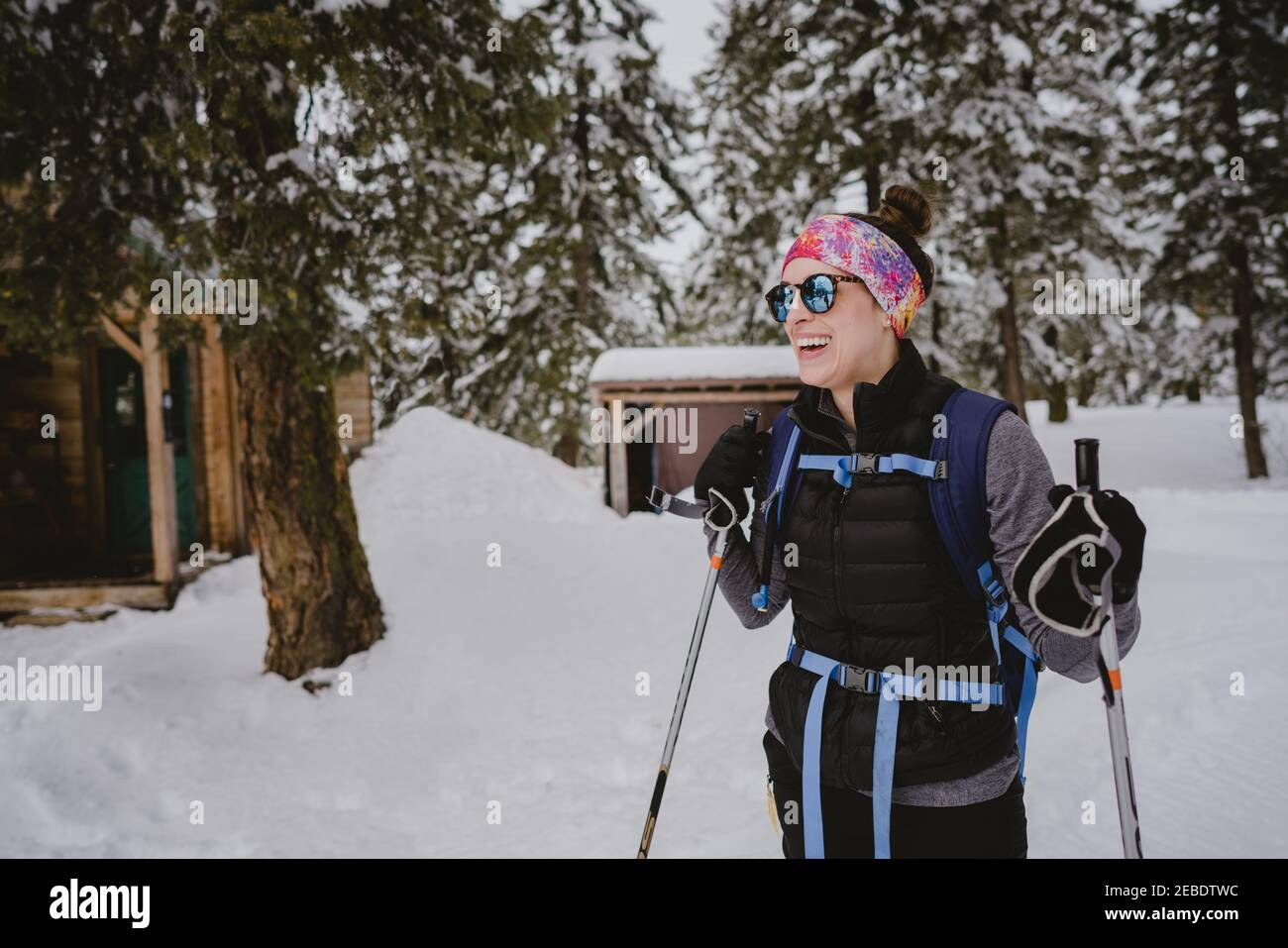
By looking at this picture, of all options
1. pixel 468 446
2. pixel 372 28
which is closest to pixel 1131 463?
pixel 468 446

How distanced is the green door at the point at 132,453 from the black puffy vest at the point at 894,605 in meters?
11.5

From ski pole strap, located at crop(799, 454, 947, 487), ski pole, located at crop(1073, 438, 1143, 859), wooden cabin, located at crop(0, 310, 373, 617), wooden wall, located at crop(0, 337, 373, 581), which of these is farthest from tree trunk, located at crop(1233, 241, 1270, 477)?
wooden cabin, located at crop(0, 310, 373, 617)

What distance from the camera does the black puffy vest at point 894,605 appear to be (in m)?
1.88

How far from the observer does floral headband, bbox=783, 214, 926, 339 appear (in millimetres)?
2057

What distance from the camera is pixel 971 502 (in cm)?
184

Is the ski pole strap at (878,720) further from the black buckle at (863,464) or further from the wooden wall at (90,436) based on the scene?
the wooden wall at (90,436)

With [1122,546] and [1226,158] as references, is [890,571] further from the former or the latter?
[1226,158]

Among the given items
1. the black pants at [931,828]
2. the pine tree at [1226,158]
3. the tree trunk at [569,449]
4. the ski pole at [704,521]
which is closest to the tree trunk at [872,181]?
the pine tree at [1226,158]

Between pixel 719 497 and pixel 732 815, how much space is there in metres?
2.90

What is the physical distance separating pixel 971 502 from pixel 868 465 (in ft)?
0.86

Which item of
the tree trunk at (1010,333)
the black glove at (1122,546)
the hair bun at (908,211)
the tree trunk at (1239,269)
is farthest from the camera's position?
the tree trunk at (1239,269)

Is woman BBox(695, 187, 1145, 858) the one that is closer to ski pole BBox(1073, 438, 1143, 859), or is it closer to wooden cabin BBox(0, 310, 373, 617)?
ski pole BBox(1073, 438, 1143, 859)

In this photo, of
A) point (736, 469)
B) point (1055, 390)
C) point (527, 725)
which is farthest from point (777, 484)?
point (1055, 390)
